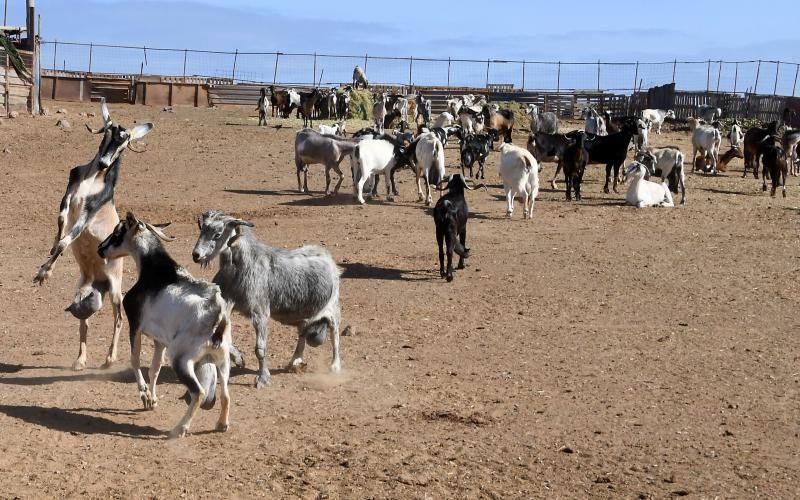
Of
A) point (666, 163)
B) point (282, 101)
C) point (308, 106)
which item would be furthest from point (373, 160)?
point (282, 101)

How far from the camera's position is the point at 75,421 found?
802 cm

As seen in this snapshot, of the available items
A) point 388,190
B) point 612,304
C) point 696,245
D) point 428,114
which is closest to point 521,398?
point 612,304

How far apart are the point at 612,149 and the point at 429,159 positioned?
15.8 ft

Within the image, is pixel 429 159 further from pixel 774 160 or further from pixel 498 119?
pixel 498 119

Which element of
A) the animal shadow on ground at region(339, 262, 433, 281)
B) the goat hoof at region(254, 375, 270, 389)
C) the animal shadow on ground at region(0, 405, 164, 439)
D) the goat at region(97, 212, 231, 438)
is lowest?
the animal shadow on ground at region(0, 405, 164, 439)

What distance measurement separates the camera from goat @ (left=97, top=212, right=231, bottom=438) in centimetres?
762

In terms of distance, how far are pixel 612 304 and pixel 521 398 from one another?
4103 mm

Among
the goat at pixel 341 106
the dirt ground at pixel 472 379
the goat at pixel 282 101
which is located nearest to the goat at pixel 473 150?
the dirt ground at pixel 472 379

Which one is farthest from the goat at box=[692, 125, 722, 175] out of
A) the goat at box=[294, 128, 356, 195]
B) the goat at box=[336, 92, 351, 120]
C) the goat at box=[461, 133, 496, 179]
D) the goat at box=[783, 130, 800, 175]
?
the goat at box=[336, 92, 351, 120]

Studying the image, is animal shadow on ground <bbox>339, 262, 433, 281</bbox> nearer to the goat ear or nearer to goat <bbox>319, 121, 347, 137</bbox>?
the goat ear

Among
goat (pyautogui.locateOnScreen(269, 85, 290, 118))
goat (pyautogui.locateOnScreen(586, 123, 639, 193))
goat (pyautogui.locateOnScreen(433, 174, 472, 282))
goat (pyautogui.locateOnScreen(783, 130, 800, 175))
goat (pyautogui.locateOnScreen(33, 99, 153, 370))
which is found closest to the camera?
goat (pyautogui.locateOnScreen(33, 99, 153, 370))

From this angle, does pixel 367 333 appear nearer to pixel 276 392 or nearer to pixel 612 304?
pixel 276 392

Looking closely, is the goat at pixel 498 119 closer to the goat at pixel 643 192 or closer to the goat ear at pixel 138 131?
the goat at pixel 643 192

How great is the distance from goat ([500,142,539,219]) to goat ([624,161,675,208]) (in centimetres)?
271
